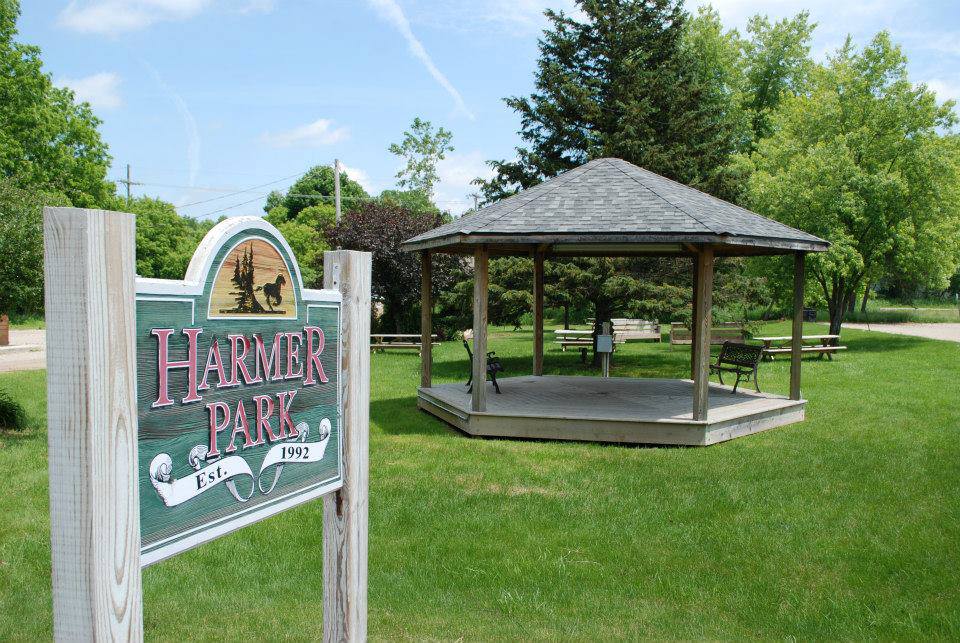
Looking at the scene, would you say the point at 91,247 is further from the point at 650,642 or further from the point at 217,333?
the point at 650,642

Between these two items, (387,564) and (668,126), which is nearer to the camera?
(387,564)

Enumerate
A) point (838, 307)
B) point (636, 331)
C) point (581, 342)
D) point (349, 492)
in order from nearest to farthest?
point (349, 492) < point (581, 342) < point (838, 307) < point (636, 331)

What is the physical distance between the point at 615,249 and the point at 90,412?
38.7ft

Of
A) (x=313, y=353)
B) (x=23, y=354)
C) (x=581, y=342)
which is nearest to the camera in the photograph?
(x=313, y=353)

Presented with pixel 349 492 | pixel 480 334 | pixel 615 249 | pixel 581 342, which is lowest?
pixel 581 342

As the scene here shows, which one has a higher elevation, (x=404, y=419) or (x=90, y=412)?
(x=90, y=412)

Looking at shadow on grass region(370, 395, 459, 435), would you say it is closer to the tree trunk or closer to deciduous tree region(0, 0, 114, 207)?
the tree trunk

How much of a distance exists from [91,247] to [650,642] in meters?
3.79

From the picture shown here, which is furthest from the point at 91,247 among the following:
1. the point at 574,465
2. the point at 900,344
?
the point at 900,344

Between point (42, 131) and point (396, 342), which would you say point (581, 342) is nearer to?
point (396, 342)

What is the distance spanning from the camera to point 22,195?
32.8ft

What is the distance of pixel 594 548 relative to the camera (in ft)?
19.7

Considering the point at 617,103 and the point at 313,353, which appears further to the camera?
the point at 617,103

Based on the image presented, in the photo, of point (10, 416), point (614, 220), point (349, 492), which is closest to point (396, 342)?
point (10, 416)
